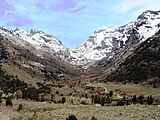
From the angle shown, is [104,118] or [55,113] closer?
[104,118]

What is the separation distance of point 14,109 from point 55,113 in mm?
20950

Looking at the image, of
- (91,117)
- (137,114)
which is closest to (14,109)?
(91,117)

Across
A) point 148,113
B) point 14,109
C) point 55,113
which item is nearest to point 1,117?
point 55,113

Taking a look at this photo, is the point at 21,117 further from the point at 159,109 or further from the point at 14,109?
the point at 159,109

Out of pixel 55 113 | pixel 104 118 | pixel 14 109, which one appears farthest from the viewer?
pixel 14 109

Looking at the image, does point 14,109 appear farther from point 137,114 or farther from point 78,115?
point 137,114

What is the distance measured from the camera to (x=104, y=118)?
297 feet

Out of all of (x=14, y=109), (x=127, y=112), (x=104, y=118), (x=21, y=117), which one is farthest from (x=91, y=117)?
(x=14, y=109)

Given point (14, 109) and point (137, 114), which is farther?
point (14, 109)

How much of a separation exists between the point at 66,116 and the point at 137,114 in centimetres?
1637

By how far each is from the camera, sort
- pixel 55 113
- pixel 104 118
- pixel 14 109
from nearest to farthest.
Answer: pixel 104 118 → pixel 55 113 → pixel 14 109

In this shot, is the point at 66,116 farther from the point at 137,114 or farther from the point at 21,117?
the point at 137,114

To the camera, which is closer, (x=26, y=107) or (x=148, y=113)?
(x=148, y=113)

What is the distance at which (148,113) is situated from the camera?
92.8m
